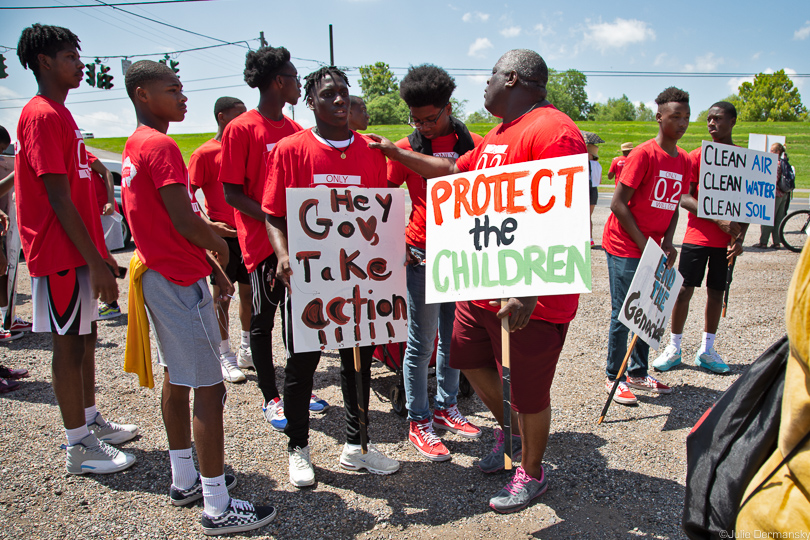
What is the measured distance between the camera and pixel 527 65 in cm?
251

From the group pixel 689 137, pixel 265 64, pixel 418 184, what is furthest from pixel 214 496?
pixel 689 137

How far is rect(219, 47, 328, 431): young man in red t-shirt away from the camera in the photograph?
336 centimetres

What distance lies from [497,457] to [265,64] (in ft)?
10.0

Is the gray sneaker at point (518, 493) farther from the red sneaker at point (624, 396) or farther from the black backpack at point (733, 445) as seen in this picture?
the red sneaker at point (624, 396)

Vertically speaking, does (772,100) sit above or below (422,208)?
above

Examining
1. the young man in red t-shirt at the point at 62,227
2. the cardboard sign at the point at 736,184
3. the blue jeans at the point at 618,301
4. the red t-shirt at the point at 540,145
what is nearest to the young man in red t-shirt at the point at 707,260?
the cardboard sign at the point at 736,184

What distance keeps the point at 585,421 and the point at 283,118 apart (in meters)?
3.13

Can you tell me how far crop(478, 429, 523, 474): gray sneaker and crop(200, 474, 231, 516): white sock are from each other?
4.87ft

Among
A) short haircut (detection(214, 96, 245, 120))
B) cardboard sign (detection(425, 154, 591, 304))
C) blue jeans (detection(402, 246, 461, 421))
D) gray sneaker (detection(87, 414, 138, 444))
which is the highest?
short haircut (detection(214, 96, 245, 120))

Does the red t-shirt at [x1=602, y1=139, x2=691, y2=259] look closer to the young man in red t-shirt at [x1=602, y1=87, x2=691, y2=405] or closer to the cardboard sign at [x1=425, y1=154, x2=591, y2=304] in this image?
the young man in red t-shirt at [x1=602, y1=87, x2=691, y2=405]

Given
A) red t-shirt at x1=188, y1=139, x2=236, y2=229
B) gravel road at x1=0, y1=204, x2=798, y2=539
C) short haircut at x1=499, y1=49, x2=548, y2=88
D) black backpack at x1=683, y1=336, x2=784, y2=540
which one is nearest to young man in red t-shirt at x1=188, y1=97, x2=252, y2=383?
red t-shirt at x1=188, y1=139, x2=236, y2=229

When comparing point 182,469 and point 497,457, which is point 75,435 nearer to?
point 182,469

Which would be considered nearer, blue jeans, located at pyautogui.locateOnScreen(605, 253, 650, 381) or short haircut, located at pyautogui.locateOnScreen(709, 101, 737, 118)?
blue jeans, located at pyautogui.locateOnScreen(605, 253, 650, 381)

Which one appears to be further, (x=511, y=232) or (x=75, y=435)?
(x=75, y=435)
